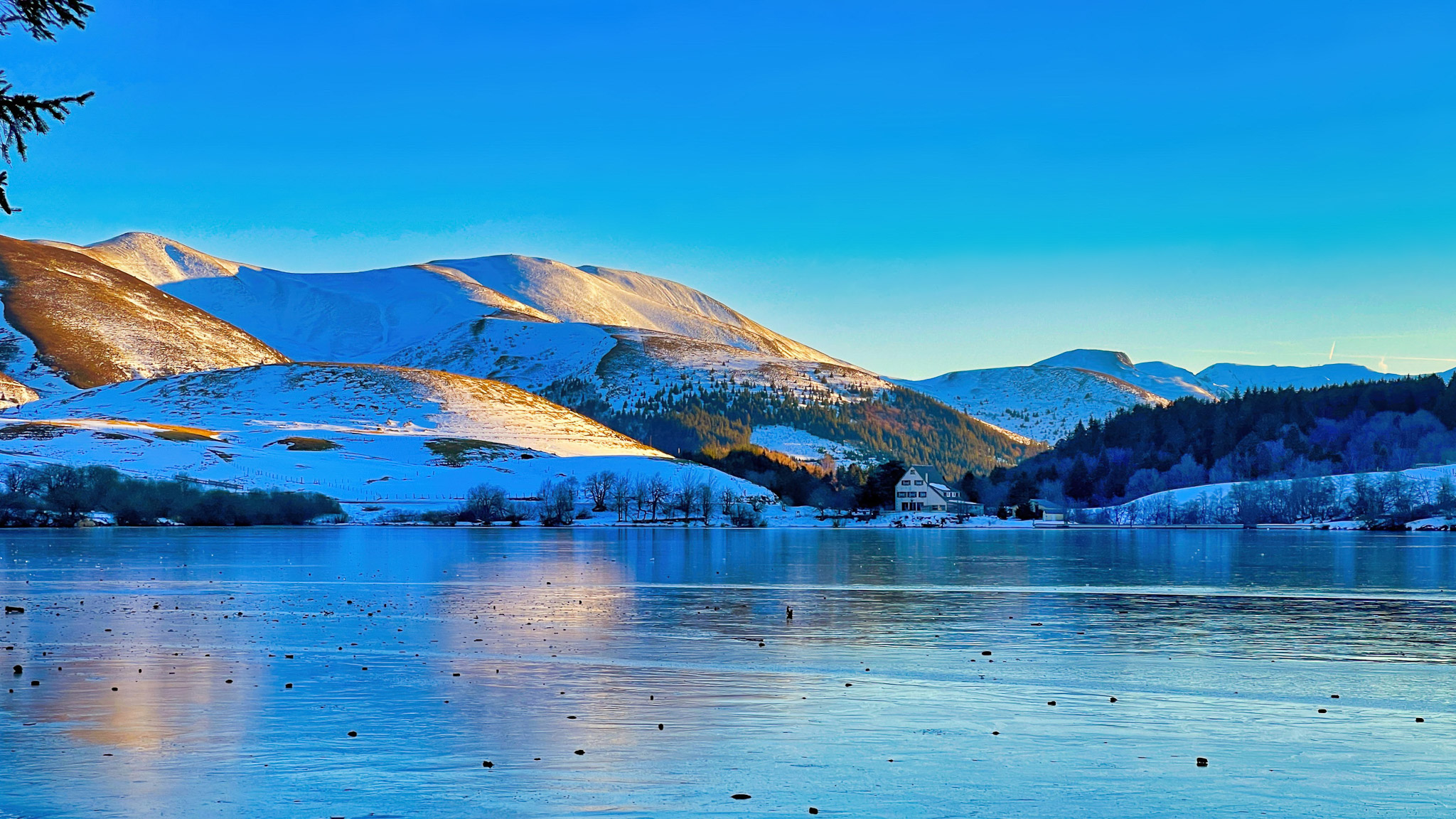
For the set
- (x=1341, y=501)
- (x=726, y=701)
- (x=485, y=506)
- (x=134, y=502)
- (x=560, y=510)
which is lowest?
(x=726, y=701)

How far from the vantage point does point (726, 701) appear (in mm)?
21359

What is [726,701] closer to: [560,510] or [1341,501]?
[560,510]

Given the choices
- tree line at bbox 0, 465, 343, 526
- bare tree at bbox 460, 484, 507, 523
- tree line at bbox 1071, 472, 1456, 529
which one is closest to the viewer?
tree line at bbox 0, 465, 343, 526

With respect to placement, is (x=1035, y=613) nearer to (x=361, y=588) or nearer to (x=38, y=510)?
(x=361, y=588)

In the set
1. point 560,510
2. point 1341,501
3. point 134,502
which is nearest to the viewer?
point 134,502

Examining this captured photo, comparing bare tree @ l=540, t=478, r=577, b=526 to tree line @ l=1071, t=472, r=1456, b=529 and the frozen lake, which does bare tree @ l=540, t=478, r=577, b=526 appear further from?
the frozen lake

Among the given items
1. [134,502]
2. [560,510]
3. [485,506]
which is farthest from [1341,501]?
[134,502]

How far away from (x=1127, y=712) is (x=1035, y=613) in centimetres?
1872

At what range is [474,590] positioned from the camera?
48.4 metres

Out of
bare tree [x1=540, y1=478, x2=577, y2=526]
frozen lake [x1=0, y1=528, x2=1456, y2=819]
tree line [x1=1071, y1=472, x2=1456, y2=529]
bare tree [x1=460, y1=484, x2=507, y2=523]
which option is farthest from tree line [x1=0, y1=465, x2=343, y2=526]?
tree line [x1=1071, y1=472, x2=1456, y2=529]

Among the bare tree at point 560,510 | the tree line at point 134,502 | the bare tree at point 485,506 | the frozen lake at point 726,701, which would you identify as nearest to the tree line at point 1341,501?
the bare tree at point 560,510

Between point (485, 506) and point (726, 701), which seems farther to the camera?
point (485, 506)

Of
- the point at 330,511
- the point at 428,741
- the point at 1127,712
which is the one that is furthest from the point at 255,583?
the point at 330,511

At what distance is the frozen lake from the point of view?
14.7 metres
